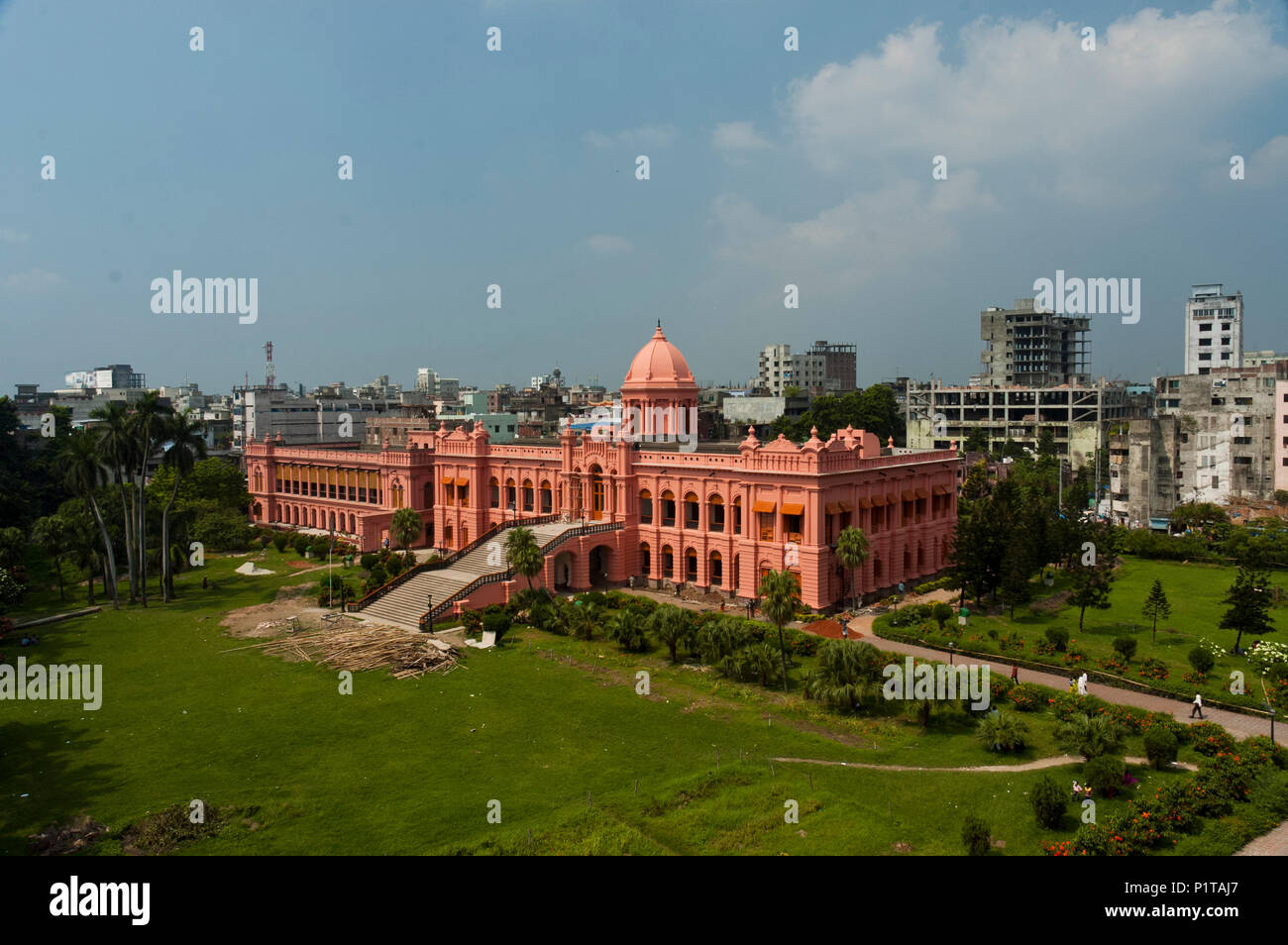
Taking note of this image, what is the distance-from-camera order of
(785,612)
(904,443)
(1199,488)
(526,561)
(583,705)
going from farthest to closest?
1. (904,443)
2. (1199,488)
3. (526,561)
4. (785,612)
5. (583,705)

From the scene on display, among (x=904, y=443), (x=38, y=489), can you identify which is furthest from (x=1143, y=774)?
(x=904, y=443)

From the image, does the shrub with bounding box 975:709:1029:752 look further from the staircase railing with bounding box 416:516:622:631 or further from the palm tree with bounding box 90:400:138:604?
the palm tree with bounding box 90:400:138:604

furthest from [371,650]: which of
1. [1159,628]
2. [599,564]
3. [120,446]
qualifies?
[1159,628]

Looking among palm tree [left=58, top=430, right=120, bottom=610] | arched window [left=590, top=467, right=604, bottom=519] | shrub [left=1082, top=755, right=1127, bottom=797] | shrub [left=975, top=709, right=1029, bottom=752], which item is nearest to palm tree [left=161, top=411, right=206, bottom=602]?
palm tree [left=58, top=430, right=120, bottom=610]

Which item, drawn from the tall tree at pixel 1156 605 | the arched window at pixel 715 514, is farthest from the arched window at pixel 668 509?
the tall tree at pixel 1156 605

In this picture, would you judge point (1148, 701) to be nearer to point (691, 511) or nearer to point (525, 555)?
point (691, 511)

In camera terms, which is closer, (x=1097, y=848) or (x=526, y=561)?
(x=1097, y=848)
